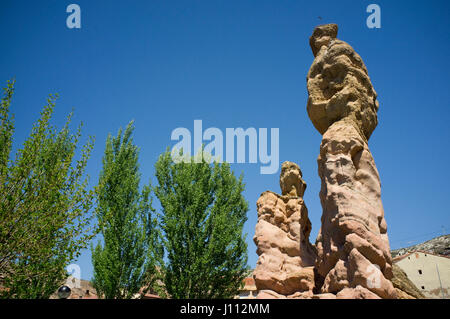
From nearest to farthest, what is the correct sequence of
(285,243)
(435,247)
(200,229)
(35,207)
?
(35,207) < (285,243) < (200,229) < (435,247)

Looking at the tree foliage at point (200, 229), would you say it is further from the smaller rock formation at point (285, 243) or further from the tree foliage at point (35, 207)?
the tree foliage at point (35, 207)

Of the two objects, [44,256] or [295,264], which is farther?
[295,264]

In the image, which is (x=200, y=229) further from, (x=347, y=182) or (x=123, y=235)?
(x=347, y=182)

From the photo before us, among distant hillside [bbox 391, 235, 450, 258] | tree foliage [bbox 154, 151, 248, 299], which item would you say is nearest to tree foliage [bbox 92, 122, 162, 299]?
tree foliage [bbox 154, 151, 248, 299]

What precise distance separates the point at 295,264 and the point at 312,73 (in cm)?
753

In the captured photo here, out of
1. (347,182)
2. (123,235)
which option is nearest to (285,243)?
(347,182)

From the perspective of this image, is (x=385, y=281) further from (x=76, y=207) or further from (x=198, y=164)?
(x=198, y=164)

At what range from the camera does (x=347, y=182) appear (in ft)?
33.5

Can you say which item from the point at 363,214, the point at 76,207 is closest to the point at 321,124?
the point at 363,214

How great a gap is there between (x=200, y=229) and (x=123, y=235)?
3.39 metres

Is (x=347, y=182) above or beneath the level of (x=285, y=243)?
above

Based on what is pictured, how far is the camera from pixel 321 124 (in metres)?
12.9

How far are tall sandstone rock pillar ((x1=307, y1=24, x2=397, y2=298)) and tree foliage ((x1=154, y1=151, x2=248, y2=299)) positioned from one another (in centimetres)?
489
